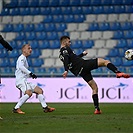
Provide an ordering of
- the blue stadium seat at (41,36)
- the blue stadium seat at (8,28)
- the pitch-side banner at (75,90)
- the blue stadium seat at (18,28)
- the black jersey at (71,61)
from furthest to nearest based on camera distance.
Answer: the blue stadium seat at (8,28) → the blue stadium seat at (18,28) → the blue stadium seat at (41,36) → the pitch-side banner at (75,90) → the black jersey at (71,61)

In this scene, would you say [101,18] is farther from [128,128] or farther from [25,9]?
[128,128]

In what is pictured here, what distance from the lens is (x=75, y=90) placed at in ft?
65.7

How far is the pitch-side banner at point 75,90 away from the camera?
775 inches

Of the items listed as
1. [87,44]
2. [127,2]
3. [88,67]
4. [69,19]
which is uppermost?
[127,2]

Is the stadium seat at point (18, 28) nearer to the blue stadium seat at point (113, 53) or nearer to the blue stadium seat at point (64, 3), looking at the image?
the blue stadium seat at point (64, 3)

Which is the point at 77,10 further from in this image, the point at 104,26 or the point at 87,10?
the point at 104,26

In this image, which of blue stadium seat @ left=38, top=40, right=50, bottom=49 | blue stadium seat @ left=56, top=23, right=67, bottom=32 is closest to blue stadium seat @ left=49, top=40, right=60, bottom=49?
blue stadium seat @ left=38, top=40, right=50, bottom=49

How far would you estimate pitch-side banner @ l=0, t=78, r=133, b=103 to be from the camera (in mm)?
19688

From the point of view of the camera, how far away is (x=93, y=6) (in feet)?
83.6

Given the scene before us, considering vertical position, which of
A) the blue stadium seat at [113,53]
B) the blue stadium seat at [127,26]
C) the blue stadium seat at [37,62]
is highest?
the blue stadium seat at [127,26]

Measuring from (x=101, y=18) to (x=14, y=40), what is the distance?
418cm

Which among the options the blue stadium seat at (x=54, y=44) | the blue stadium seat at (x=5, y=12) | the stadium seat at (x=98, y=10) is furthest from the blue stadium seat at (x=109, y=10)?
the blue stadium seat at (x=5, y=12)

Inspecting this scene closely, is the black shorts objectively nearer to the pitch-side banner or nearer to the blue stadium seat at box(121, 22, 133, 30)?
the pitch-side banner

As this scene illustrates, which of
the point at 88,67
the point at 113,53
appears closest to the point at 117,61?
the point at 113,53
